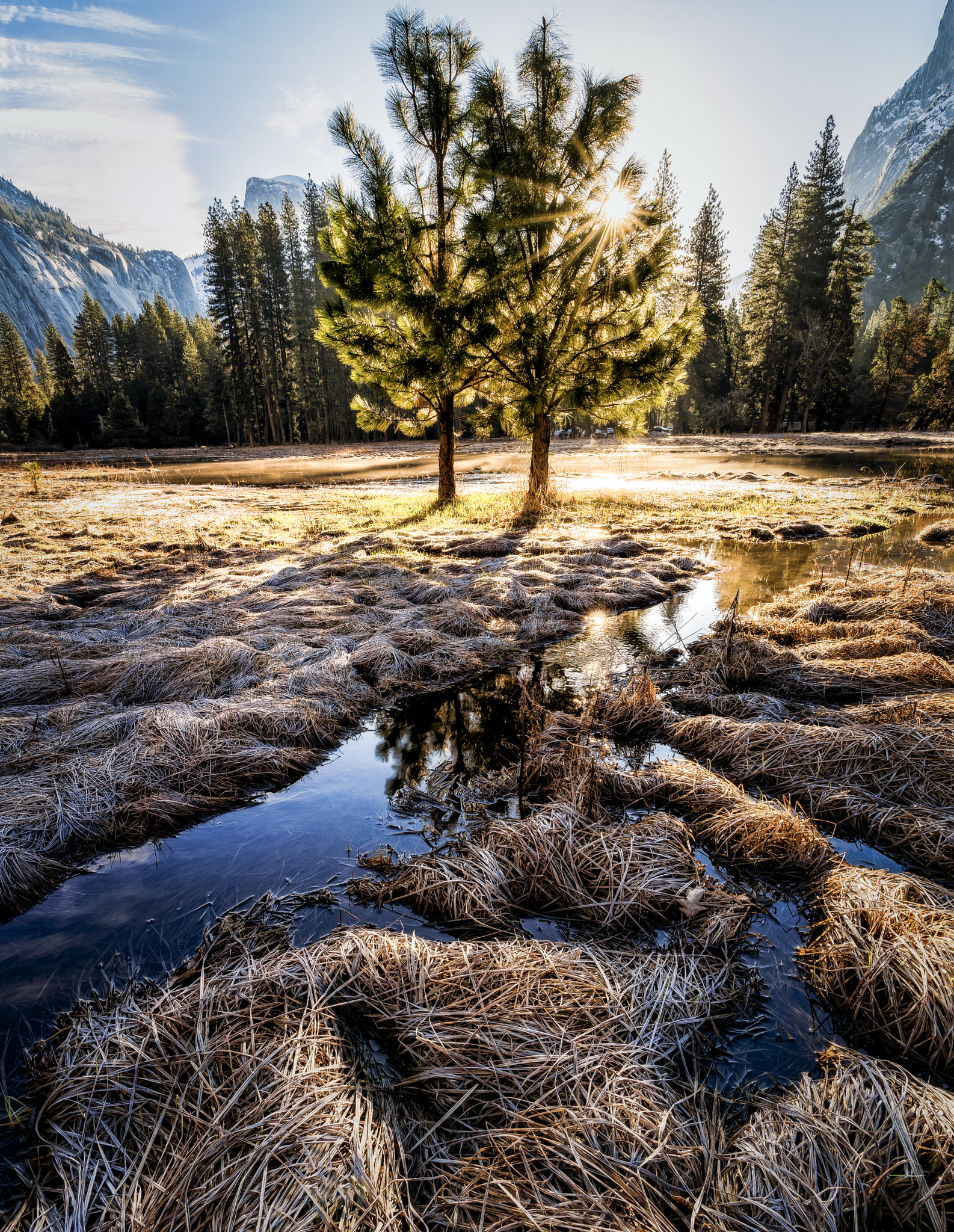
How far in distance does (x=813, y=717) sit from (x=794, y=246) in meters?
54.9

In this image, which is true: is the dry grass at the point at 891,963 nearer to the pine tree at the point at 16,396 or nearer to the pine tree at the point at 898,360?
the pine tree at the point at 898,360

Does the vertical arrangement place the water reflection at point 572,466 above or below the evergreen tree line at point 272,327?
below

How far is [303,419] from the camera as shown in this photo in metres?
57.8

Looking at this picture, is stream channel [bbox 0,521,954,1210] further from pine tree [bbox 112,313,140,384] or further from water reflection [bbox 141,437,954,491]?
pine tree [bbox 112,313,140,384]

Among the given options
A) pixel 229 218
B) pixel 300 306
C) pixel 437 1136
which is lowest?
pixel 437 1136

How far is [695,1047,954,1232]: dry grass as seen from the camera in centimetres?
163

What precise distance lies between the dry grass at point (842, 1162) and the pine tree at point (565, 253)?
1269cm

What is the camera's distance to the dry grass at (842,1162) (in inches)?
64.0

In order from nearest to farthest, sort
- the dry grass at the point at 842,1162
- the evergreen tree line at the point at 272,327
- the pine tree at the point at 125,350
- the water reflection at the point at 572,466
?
the dry grass at the point at 842,1162, the water reflection at the point at 572,466, the evergreen tree line at the point at 272,327, the pine tree at the point at 125,350

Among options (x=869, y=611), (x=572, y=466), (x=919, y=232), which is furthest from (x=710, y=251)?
(x=919, y=232)

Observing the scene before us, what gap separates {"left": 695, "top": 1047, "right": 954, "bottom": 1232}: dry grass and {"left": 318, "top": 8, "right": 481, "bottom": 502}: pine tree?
12.3 metres

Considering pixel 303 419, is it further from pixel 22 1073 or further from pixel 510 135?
pixel 22 1073

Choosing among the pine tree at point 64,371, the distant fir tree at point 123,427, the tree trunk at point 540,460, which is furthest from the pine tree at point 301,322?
the tree trunk at point 540,460

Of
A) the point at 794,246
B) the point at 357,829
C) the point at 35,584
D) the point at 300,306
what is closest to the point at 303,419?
the point at 300,306
